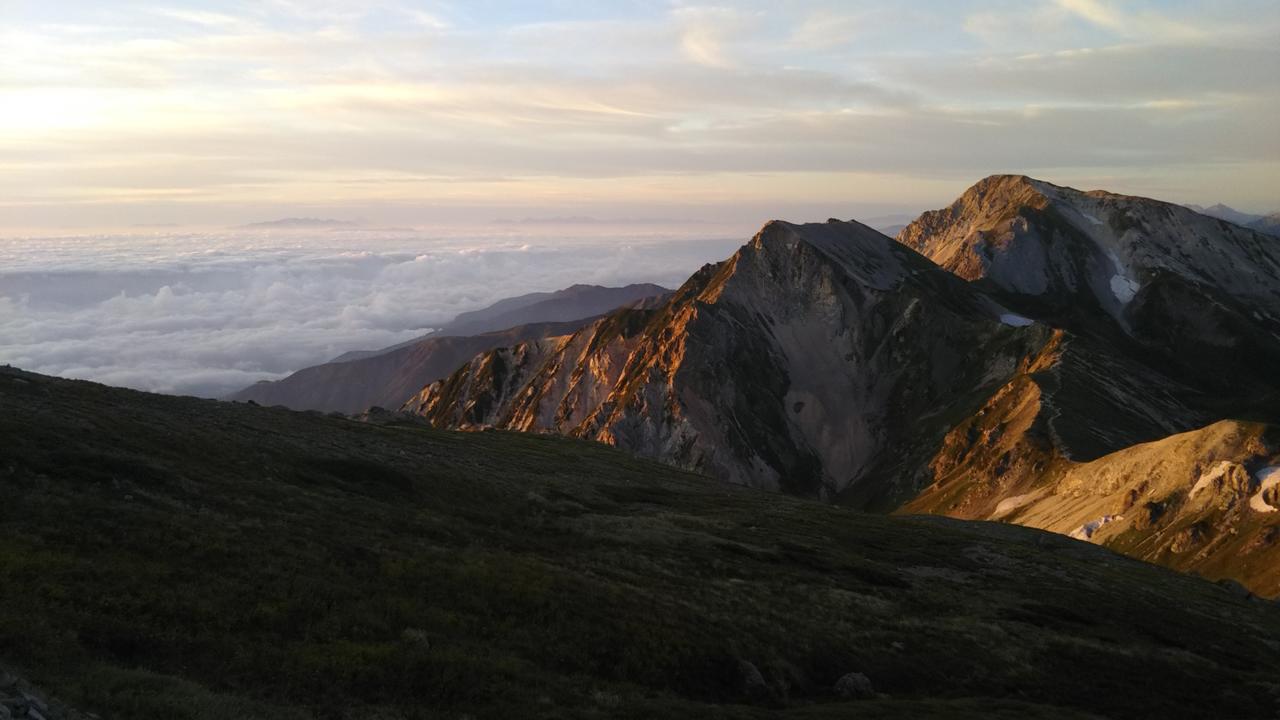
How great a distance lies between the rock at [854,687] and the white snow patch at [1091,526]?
137m

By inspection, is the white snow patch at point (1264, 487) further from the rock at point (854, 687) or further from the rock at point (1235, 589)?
the rock at point (854, 687)

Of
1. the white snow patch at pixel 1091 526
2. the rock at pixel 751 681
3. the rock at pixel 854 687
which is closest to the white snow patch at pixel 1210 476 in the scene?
the white snow patch at pixel 1091 526

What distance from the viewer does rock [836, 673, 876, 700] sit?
120 ft

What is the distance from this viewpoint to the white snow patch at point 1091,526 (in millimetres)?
155250

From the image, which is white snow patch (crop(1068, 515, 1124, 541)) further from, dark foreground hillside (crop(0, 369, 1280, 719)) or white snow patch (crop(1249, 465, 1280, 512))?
dark foreground hillside (crop(0, 369, 1280, 719))

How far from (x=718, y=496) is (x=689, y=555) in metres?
42.6

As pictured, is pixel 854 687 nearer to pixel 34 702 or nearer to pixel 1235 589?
pixel 34 702

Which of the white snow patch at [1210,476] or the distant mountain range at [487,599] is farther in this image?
the white snow patch at [1210,476]

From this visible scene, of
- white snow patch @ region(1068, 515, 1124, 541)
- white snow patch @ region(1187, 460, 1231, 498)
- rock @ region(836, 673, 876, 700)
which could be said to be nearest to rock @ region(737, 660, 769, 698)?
rock @ region(836, 673, 876, 700)

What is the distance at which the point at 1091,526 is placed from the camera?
15675cm

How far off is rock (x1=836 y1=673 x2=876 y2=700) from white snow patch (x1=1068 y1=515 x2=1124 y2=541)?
13712 cm

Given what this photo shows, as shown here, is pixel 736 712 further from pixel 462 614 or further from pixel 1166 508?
pixel 1166 508

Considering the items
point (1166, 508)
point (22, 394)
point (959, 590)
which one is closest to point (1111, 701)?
point (959, 590)

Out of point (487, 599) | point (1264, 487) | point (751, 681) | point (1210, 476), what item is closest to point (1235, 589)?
point (1264, 487)
